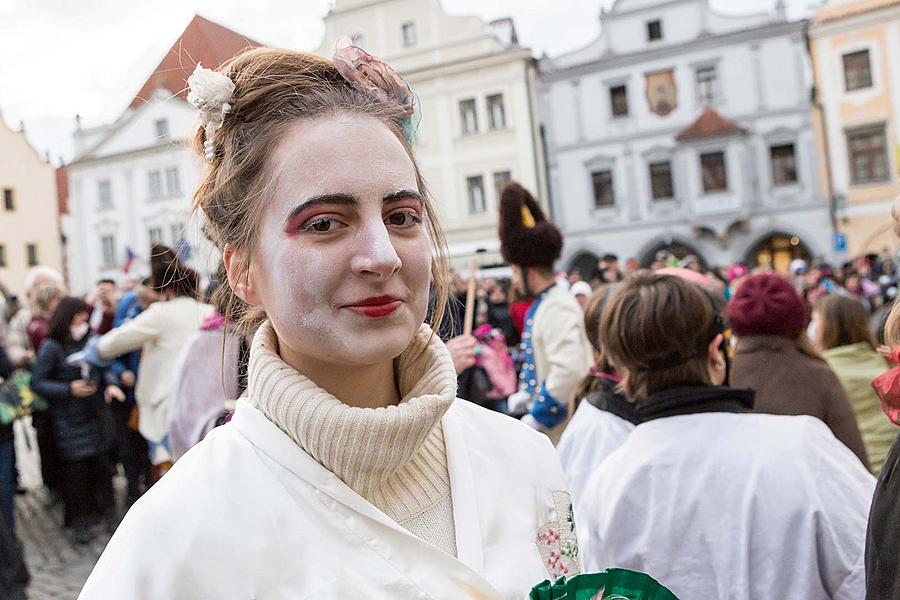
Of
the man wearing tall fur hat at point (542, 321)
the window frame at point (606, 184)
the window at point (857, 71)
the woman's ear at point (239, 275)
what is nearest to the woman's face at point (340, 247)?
the woman's ear at point (239, 275)

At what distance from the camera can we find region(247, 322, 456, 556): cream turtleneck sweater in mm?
1316

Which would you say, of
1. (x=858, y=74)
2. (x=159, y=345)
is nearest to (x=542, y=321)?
(x=159, y=345)

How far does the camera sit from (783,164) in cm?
2688

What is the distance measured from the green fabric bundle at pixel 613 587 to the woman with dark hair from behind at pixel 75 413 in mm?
5548

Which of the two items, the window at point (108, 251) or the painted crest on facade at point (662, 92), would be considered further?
the window at point (108, 251)

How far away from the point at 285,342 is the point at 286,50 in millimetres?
540

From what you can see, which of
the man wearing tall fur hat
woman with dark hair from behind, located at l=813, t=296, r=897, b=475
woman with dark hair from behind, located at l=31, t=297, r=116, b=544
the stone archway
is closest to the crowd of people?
woman with dark hair from behind, located at l=813, t=296, r=897, b=475

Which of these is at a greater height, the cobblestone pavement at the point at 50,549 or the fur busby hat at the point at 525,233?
the fur busby hat at the point at 525,233

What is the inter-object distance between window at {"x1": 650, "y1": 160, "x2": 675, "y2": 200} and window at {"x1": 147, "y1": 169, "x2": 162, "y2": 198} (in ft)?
55.4

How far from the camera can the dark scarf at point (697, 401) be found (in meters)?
2.32

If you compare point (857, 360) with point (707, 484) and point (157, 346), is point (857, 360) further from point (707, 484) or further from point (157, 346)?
point (157, 346)

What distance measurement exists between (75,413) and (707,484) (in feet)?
17.0

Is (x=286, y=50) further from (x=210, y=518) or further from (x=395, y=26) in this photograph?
(x=395, y=26)

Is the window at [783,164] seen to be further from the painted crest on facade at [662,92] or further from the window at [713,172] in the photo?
the painted crest on facade at [662,92]
